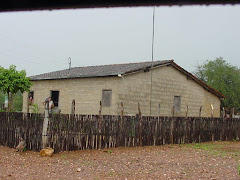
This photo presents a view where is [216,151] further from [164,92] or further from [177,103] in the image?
[177,103]

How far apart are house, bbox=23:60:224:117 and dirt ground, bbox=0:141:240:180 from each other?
244 inches

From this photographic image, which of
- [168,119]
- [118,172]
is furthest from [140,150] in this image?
[118,172]

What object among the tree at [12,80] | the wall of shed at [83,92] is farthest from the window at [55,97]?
the tree at [12,80]

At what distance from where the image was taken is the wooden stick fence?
8719 millimetres

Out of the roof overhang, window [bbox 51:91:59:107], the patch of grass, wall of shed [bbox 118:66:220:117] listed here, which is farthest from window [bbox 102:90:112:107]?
the roof overhang

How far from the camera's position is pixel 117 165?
23.2 ft

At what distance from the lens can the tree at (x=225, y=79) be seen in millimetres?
38781

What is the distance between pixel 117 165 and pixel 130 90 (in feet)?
28.2

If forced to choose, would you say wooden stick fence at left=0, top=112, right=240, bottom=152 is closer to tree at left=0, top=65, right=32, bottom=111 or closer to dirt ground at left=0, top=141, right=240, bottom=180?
dirt ground at left=0, top=141, right=240, bottom=180

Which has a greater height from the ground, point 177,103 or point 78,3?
point 177,103

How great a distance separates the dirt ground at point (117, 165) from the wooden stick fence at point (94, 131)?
1.26 feet

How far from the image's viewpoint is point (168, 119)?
11586mm

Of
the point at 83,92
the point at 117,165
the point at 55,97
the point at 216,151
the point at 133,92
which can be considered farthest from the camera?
the point at 55,97

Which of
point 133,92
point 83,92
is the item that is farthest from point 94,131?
point 83,92
